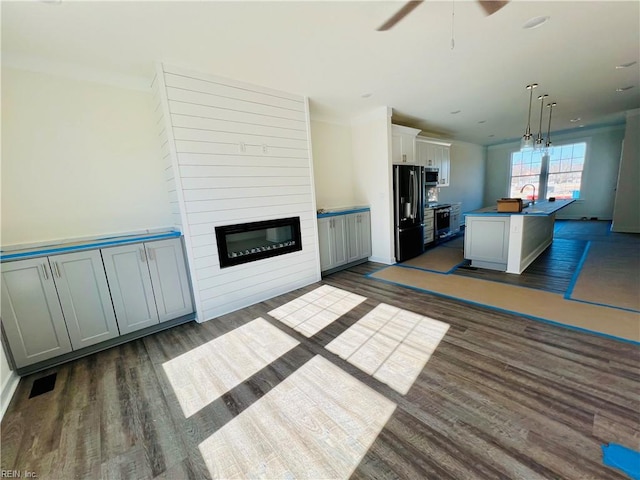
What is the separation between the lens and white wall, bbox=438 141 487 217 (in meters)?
7.92

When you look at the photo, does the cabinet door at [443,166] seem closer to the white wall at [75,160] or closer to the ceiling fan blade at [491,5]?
the ceiling fan blade at [491,5]

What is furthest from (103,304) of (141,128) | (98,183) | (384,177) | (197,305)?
(384,177)

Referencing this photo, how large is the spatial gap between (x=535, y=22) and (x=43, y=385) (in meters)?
5.45

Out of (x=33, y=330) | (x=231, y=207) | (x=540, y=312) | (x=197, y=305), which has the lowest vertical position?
(x=540, y=312)

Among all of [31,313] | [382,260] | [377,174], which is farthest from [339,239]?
[31,313]

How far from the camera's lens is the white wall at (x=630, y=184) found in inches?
235

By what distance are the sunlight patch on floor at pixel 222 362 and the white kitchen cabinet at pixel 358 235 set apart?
7.88 feet

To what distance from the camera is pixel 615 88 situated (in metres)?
4.20

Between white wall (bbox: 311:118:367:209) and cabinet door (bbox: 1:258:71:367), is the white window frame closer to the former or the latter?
white wall (bbox: 311:118:367:209)

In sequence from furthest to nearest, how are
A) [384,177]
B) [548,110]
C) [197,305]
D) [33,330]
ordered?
[548,110]
[384,177]
[197,305]
[33,330]

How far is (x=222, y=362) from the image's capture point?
230 cm

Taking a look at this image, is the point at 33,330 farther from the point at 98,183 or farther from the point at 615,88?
the point at 615,88

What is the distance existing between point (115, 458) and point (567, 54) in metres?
5.58

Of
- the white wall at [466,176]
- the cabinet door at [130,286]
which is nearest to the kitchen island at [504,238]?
the white wall at [466,176]
